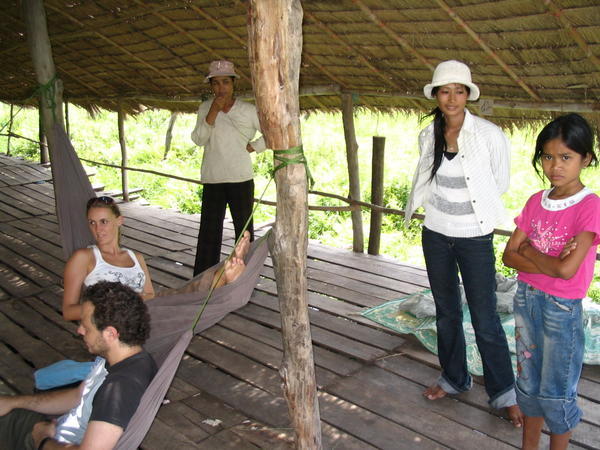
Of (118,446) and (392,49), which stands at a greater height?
(392,49)

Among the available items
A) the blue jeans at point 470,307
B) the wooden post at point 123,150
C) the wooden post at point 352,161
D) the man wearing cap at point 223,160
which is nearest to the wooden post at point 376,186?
the wooden post at point 352,161

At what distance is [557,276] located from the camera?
1.45 meters

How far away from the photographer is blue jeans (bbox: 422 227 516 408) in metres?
1.82

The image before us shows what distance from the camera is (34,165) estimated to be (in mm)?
7094

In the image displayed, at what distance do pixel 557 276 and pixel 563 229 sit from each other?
0.44 ft

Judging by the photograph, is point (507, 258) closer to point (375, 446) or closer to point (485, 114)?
point (375, 446)

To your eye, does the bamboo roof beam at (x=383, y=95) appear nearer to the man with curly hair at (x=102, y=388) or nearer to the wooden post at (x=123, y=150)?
the wooden post at (x=123, y=150)

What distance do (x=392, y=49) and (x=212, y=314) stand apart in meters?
1.89

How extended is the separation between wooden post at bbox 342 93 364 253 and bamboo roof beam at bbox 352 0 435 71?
2.61ft

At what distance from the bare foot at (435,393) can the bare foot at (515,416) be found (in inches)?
9.5

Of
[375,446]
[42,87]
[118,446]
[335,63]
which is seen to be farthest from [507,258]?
[42,87]

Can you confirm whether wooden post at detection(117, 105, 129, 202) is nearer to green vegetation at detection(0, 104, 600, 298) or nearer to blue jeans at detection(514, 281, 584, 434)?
green vegetation at detection(0, 104, 600, 298)

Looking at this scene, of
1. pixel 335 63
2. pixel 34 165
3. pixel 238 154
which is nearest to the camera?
pixel 238 154

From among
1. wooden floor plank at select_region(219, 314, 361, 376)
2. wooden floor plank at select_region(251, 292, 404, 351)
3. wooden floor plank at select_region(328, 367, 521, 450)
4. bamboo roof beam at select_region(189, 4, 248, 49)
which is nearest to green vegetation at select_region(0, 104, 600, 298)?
bamboo roof beam at select_region(189, 4, 248, 49)
